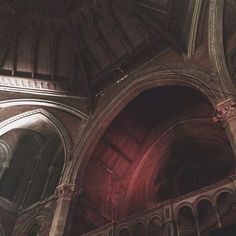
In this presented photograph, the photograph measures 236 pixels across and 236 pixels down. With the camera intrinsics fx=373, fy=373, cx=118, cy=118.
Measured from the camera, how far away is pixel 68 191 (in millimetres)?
10648

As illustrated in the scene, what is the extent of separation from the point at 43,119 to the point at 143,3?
5.12m

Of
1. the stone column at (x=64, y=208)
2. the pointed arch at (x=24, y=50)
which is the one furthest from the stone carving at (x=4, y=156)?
the stone column at (x=64, y=208)

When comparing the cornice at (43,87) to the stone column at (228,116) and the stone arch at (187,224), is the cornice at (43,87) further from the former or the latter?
the stone column at (228,116)

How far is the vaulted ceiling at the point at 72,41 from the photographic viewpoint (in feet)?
39.7

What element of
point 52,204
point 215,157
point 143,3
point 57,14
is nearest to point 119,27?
point 143,3

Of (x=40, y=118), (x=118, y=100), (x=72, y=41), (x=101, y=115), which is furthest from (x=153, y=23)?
(x=40, y=118)

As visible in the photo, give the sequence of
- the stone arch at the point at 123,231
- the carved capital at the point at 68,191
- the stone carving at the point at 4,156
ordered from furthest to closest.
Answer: the stone carving at the point at 4,156
the carved capital at the point at 68,191
the stone arch at the point at 123,231

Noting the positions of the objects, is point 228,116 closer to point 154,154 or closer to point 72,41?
point 154,154

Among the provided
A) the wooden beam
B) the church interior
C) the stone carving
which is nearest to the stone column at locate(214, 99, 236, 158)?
the church interior

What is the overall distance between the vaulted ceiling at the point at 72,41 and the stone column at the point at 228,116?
4151 mm

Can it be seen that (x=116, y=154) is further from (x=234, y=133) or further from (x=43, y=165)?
(x=234, y=133)

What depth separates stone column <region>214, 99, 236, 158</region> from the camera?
7781 mm

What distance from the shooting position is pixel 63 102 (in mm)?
12930

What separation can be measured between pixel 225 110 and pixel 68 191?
199 inches
